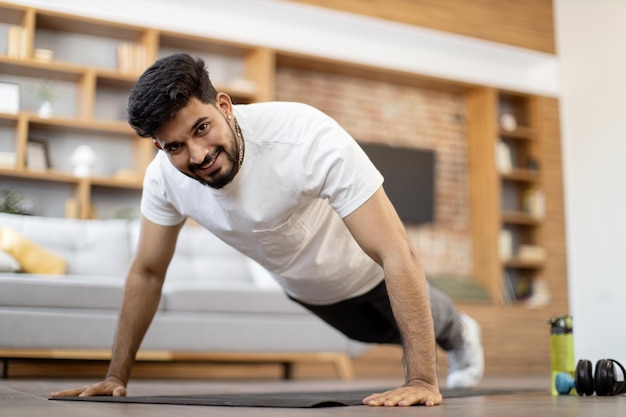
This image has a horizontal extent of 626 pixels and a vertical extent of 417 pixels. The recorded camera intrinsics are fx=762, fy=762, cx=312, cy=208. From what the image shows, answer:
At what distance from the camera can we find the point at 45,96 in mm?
5383

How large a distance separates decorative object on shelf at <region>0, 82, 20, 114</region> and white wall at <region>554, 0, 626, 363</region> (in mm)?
4822

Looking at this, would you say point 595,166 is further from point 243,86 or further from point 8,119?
point 8,119

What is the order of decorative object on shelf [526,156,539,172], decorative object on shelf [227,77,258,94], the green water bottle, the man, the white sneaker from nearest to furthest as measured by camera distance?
the man → the green water bottle → the white sneaker → decorative object on shelf [227,77,258,94] → decorative object on shelf [526,156,539,172]

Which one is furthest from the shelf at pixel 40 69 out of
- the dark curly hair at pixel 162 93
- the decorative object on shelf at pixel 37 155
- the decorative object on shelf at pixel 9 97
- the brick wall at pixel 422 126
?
the dark curly hair at pixel 162 93

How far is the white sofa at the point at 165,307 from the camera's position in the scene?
12.1 ft

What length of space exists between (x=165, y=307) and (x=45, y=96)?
219cm

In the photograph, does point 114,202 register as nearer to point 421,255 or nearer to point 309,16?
point 309,16

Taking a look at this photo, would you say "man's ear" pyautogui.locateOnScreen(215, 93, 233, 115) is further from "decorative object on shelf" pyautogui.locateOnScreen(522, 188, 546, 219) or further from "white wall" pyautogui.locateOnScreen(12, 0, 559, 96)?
"decorative object on shelf" pyautogui.locateOnScreen(522, 188, 546, 219)

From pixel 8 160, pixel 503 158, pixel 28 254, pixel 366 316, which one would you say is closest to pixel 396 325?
pixel 366 316

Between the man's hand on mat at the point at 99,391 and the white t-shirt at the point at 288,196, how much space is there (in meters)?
0.44

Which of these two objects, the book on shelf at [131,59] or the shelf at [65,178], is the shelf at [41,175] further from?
the book on shelf at [131,59]

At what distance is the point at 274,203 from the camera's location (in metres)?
1.84

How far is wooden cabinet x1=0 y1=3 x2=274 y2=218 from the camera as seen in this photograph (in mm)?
5234

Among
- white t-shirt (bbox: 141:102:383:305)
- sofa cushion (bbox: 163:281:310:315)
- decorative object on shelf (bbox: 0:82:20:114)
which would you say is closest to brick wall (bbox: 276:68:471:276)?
decorative object on shelf (bbox: 0:82:20:114)
